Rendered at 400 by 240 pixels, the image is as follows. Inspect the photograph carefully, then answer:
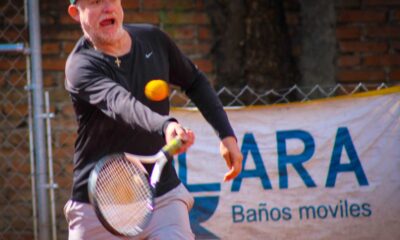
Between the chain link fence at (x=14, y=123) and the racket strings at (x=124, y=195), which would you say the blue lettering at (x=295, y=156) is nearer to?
the chain link fence at (x=14, y=123)

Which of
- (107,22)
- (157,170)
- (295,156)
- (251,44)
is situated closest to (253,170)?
(295,156)

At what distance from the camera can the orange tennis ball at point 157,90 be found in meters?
3.53

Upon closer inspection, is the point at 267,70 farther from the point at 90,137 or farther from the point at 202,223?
the point at 90,137

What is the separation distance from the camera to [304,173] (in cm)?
603

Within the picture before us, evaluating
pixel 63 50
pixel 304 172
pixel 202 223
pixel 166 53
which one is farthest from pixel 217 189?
pixel 166 53

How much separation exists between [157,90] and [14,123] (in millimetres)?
3526

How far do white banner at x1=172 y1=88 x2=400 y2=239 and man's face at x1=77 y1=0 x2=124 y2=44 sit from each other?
2438 mm

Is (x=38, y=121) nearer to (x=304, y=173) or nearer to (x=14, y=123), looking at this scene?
(x=14, y=123)

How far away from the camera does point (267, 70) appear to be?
664 cm

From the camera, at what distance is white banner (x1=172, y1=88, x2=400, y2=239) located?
5.96 m

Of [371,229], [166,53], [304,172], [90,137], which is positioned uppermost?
[166,53]

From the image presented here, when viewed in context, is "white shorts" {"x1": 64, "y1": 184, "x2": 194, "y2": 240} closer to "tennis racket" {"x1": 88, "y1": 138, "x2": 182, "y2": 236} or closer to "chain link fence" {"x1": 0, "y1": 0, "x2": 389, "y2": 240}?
"tennis racket" {"x1": 88, "y1": 138, "x2": 182, "y2": 236}

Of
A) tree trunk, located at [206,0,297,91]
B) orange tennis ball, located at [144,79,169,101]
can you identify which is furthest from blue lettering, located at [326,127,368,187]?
orange tennis ball, located at [144,79,169,101]

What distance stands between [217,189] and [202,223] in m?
0.26
